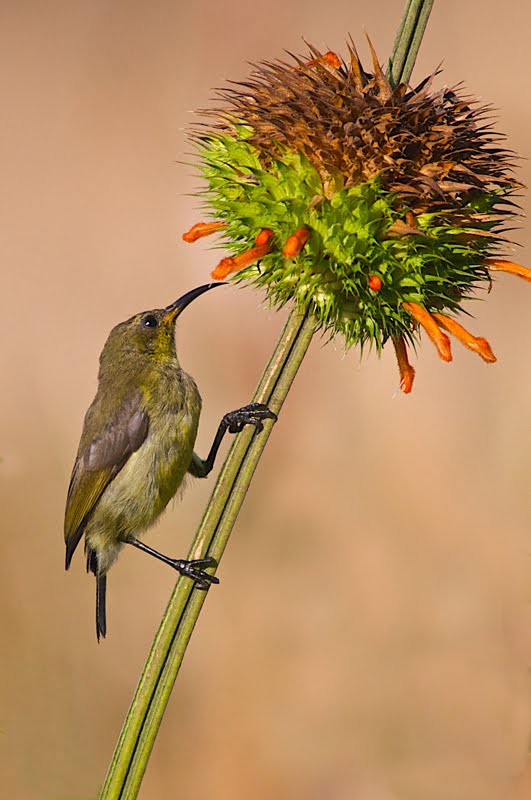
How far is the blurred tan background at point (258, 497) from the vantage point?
3.33 m

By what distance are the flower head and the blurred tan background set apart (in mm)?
1913

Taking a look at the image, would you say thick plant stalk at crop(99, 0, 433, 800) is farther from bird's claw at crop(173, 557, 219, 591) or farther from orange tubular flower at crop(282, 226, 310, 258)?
orange tubular flower at crop(282, 226, 310, 258)

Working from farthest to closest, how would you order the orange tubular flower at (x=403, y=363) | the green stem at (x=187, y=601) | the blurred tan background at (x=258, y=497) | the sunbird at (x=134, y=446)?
1. the blurred tan background at (x=258, y=497)
2. the sunbird at (x=134, y=446)
3. the orange tubular flower at (x=403, y=363)
4. the green stem at (x=187, y=601)

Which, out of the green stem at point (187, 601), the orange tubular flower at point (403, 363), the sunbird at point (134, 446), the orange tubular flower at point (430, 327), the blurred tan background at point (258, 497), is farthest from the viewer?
the blurred tan background at point (258, 497)

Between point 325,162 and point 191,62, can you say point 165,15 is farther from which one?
point 325,162

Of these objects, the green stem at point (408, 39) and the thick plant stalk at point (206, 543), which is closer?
the thick plant stalk at point (206, 543)

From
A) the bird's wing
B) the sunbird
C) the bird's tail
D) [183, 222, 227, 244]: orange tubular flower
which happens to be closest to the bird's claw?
[183, 222, 227, 244]: orange tubular flower

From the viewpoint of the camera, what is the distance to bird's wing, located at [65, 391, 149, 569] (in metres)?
2.47

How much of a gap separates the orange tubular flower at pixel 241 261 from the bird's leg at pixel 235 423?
20 centimetres

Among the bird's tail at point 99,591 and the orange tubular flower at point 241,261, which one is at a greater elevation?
the orange tubular flower at point 241,261

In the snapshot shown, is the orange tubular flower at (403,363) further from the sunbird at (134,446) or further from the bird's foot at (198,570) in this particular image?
the sunbird at (134,446)

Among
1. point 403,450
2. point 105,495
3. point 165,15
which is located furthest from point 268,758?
point 165,15

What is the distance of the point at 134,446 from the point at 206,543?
1144 millimetres

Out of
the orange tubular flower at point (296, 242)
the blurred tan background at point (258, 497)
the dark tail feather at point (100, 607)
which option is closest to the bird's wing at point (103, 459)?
the dark tail feather at point (100, 607)
